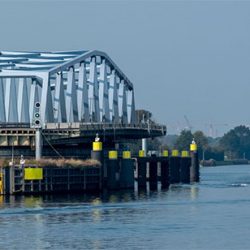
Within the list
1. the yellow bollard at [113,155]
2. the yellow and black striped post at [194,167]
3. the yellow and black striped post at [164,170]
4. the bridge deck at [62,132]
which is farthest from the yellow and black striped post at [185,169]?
the yellow bollard at [113,155]

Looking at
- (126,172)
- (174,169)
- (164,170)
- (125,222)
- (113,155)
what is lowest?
(125,222)

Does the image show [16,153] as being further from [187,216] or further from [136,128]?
[187,216]

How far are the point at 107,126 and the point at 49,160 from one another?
17705 mm

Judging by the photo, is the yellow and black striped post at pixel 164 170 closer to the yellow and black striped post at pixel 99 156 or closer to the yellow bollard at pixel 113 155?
the yellow bollard at pixel 113 155

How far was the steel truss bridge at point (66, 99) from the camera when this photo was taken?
133m

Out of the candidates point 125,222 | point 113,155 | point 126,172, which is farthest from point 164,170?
point 125,222

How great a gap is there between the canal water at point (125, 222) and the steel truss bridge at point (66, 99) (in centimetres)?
1500

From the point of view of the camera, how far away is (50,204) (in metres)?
105

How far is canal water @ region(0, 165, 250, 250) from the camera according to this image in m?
78.6

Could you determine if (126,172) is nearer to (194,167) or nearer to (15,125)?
(15,125)

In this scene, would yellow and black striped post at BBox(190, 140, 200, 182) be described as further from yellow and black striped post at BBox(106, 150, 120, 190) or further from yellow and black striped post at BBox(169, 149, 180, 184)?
yellow and black striped post at BBox(106, 150, 120, 190)

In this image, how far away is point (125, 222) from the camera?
89.8m

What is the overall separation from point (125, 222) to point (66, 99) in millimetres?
61489

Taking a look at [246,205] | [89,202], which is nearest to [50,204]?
[89,202]
